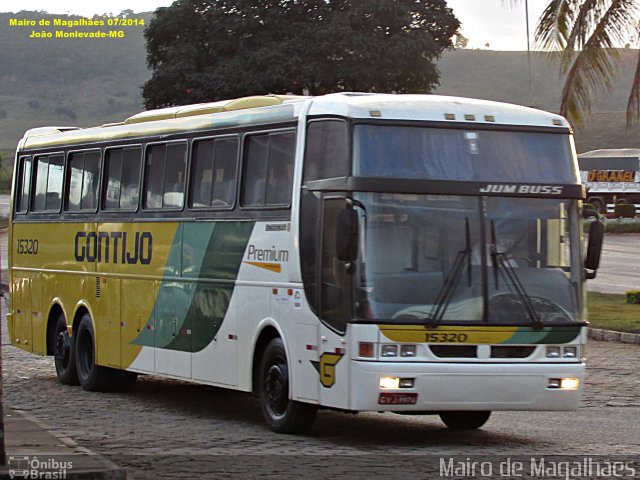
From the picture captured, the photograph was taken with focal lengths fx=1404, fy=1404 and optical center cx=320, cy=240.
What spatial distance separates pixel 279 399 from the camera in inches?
498

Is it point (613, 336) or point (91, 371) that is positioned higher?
point (613, 336)

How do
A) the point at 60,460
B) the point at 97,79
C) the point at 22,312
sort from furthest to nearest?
1. the point at 97,79
2. the point at 22,312
3. the point at 60,460

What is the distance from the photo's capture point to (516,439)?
1242 centimetres

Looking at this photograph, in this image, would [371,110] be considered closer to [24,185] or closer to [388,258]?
[388,258]

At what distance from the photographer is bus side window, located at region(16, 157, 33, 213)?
63.8 ft

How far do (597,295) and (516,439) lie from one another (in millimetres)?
19017

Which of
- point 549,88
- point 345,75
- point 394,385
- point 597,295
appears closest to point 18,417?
point 394,385

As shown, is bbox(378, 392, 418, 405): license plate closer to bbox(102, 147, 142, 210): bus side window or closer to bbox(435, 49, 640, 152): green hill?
bbox(102, 147, 142, 210): bus side window

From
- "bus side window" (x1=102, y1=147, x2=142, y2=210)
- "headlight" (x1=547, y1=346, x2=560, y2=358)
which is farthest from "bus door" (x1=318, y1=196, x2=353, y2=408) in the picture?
"bus side window" (x1=102, y1=147, x2=142, y2=210)

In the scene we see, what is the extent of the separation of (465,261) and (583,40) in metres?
13.1

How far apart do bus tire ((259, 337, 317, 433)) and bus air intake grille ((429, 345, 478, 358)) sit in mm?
1379

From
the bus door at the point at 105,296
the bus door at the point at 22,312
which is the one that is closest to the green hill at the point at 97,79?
the bus door at the point at 22,312

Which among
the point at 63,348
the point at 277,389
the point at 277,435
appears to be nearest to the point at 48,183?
the point at 63,348

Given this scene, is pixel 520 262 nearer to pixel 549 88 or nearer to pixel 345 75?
pixel 345 75
